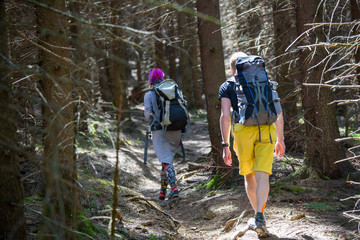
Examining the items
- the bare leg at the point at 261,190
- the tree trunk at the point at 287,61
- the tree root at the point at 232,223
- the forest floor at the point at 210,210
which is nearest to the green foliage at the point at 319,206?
the forest floor at the point at 210,210

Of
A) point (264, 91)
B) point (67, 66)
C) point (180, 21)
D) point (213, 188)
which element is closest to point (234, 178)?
point (213, 188)

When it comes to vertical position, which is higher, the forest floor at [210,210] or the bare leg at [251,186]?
the bare leg at [251,186]

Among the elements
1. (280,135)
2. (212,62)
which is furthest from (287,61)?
(280,135)

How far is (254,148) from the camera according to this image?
16.0 ft

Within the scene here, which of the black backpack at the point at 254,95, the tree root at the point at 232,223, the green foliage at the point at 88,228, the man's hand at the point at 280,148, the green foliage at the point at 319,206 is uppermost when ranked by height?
the black backpack at the point at 254,95

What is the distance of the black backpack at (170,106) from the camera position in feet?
23.4

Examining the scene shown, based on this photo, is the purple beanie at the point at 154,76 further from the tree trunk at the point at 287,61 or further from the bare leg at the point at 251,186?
the bare leg at the point at 251,186

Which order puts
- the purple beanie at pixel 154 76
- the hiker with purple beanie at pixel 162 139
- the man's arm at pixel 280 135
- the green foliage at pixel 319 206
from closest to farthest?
the man's arm at pixel 280 135 < the green foliage at pixel 319 206 < the hiker with purple beanie at pixel 162 139 < the purple beanie at pixel 154 76

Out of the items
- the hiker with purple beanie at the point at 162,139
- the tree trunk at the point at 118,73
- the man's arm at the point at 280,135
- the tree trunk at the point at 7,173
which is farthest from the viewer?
the hiker with purple beanie at the point at 162,139

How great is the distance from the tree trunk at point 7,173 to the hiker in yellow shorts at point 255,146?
277 cm

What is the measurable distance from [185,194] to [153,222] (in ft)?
7.87

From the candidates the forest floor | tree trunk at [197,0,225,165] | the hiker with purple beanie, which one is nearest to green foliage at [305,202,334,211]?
the forest floor

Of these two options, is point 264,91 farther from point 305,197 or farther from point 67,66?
point 67,66

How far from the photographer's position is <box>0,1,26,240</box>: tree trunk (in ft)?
9.23
